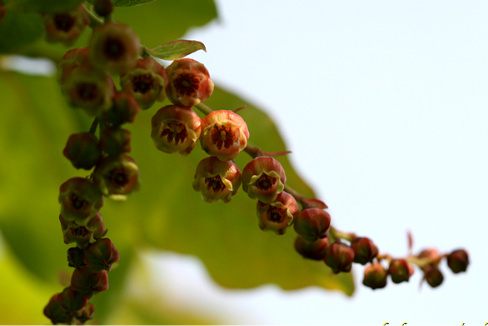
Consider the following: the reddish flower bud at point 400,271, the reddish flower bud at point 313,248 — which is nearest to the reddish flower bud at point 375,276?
the reddish flower bud at point 400,271

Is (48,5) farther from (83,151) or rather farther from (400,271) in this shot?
(400,271)

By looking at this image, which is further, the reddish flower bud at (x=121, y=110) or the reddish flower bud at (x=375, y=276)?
the reddish flower bud at (x=375, y=276)

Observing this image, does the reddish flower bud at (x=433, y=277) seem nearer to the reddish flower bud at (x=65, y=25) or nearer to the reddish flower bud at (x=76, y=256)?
the reddish flower bud at (x=76, y=256)

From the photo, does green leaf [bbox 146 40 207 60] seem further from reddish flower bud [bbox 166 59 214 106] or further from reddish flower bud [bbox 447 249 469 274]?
reddish flower bud [bbox 447 249 469 274]

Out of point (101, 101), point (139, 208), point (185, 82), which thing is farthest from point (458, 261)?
point (139, 208)

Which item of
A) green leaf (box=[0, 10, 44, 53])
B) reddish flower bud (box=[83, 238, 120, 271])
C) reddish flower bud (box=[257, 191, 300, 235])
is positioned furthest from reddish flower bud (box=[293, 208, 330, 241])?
green leaf (box=[0, 10, 44, 53])
